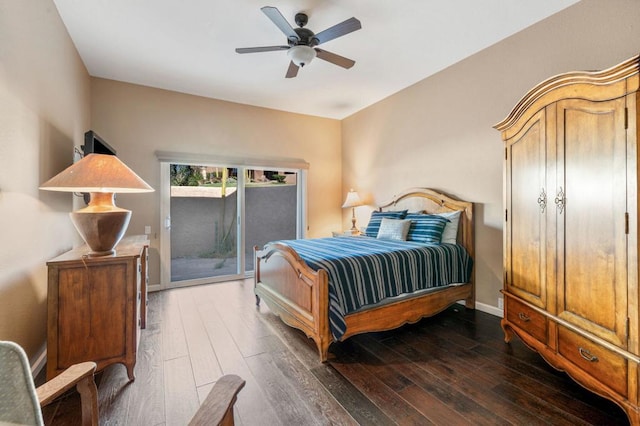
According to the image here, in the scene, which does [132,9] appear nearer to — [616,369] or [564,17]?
[564,17]

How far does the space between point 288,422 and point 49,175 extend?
262 centimetres

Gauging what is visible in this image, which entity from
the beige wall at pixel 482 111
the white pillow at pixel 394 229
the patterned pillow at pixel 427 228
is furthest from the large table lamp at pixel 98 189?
the beige wall at pixel 482 111

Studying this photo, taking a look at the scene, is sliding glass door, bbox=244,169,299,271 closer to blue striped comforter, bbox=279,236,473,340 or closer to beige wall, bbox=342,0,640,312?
beige wall, bbox=342,0,640,312

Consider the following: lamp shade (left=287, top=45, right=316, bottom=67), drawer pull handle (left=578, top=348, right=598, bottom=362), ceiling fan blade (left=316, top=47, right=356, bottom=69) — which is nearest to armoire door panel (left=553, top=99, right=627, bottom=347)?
drawer pull handle (left=578, top=348, right=598, bottom=362)

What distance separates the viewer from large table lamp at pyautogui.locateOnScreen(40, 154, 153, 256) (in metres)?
1.90

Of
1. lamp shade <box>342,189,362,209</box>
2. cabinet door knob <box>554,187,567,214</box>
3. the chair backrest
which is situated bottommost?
the chair backrest

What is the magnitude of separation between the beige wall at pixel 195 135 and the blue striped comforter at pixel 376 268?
226cm

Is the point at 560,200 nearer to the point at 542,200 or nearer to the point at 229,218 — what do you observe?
the point at 542,200

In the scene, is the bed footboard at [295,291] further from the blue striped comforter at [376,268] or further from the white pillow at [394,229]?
the white pillow at [394,229]

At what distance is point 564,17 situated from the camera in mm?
2605

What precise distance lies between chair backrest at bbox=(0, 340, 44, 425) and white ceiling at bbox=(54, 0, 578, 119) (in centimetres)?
272

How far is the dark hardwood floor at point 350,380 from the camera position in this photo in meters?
1.72

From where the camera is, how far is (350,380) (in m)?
2.06

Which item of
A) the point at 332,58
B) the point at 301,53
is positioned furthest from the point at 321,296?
the point at 332,58
